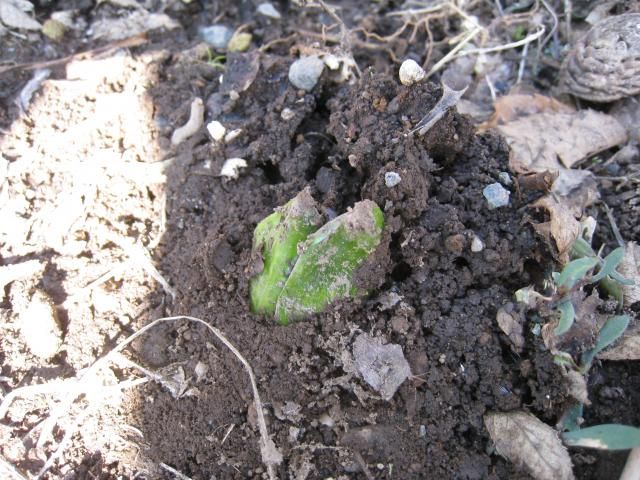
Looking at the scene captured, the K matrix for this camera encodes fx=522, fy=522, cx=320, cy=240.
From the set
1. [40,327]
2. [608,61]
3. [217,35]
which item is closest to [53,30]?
[217,35]

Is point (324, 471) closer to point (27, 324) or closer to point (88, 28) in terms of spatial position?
point (27, 324)

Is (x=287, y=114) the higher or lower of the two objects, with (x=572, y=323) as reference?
higher

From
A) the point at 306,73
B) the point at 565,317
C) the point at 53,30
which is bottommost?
the point at 565,317

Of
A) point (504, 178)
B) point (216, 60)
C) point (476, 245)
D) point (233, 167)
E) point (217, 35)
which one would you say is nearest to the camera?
point (476, 245)

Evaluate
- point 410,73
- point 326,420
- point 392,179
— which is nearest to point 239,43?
point 410,73

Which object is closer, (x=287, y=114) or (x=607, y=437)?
(x=607, y=437)

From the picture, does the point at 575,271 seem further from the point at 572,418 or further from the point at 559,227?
the point at 572,418

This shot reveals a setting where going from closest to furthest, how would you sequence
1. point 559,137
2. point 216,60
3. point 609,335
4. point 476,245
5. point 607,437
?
point 607,437 < point 609,335 < point 476,245 < point 559,137 < point 216,60
